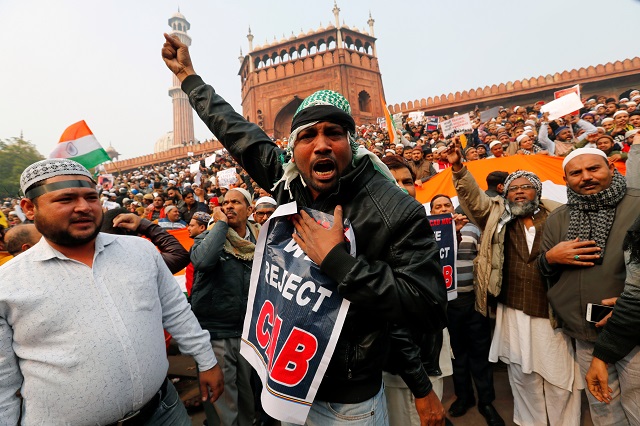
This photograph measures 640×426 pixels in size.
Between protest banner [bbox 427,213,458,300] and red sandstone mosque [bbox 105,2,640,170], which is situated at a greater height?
red sandstone mosque [bbox 105,2,640,170]

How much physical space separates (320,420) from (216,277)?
1.62 meters

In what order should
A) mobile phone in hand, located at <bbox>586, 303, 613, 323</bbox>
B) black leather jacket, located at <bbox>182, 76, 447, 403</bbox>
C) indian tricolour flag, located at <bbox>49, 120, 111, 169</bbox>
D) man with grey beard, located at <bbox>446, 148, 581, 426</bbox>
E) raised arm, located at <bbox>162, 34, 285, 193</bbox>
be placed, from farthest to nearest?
indian tricolour flag, located at <bbox>49, 120, 111, 169</bbox>
man with grey beard, located at <bbox>446, 148, 581, 426</bbox>
mobile phone in hand, located at <bbox>586, 303, 613, 323</bbox>
raised arm, located at <bbox>162, 34, 285, 193</bbox>
black leather jacket, located at <bbox>182, 76, 447, 403</bbox>

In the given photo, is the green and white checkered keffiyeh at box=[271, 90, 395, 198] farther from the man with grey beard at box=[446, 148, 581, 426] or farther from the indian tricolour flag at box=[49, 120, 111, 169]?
the indian tricolour flag at box=[49, 120, 111, 169]

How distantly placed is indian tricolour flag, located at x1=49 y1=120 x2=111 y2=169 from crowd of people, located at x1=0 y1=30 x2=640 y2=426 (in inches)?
182

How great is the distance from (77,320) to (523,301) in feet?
9.47

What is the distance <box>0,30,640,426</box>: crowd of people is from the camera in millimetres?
1248

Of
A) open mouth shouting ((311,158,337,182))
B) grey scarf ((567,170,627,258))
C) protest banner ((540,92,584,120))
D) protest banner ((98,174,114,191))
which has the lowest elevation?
grey scarf ((567,170,627,258))

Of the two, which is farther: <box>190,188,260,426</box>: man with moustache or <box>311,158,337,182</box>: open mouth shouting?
<box>190,188,260,426</box>: man with moustache

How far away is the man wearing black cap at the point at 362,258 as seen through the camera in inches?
43.6

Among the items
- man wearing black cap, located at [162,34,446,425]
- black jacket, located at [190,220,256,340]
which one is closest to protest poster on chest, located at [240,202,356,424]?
man wearing black cap, located at [162,34,446,425]

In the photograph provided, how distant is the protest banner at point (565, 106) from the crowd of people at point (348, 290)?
613 cm

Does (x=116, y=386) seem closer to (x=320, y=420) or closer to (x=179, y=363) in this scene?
(x=320, y=420)

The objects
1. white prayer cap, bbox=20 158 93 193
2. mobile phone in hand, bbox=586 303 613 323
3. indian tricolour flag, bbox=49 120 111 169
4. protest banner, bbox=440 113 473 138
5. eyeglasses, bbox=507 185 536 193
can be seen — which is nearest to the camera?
white prayer cap, bbox=20 158 93 193

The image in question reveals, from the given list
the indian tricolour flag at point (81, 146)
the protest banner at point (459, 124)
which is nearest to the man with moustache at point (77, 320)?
the indian tricolour flag at point (81, 146)
